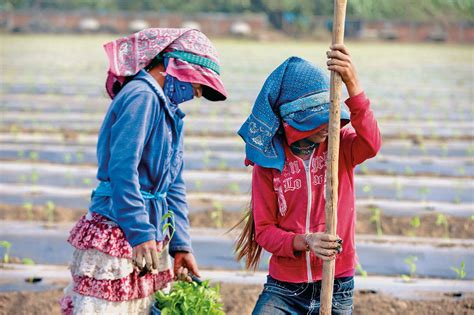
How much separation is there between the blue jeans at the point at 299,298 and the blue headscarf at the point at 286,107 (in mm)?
490

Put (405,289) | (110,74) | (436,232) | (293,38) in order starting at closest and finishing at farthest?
(110,74)
(405,289)
(436,232)
(293,38)

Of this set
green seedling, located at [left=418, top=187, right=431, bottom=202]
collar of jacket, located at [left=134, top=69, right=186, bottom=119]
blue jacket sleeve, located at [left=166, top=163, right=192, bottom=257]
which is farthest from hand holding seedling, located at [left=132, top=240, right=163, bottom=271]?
green seedling, located at [left=418, top=187, right=431, bottom=202]

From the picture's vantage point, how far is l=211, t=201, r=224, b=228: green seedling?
22.5 feet

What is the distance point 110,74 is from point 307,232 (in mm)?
997

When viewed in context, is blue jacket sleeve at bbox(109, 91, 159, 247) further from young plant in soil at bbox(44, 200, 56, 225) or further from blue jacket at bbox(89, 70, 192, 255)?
young plant in soil at bbox(44, 200, 56, 225)

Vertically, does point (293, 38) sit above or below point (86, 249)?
above

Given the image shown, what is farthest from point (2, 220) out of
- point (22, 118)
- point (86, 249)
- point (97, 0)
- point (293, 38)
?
point (97, 0)

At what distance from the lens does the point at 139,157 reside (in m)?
3.11

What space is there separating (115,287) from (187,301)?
30cm

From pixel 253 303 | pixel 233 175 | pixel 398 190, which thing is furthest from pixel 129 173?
pixel 233 175

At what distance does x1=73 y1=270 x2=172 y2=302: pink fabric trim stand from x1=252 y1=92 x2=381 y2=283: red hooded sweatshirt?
0.51 m

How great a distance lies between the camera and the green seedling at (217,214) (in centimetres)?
685

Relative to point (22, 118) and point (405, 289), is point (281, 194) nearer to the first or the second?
point (405, 289)

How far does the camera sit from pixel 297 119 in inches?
122
